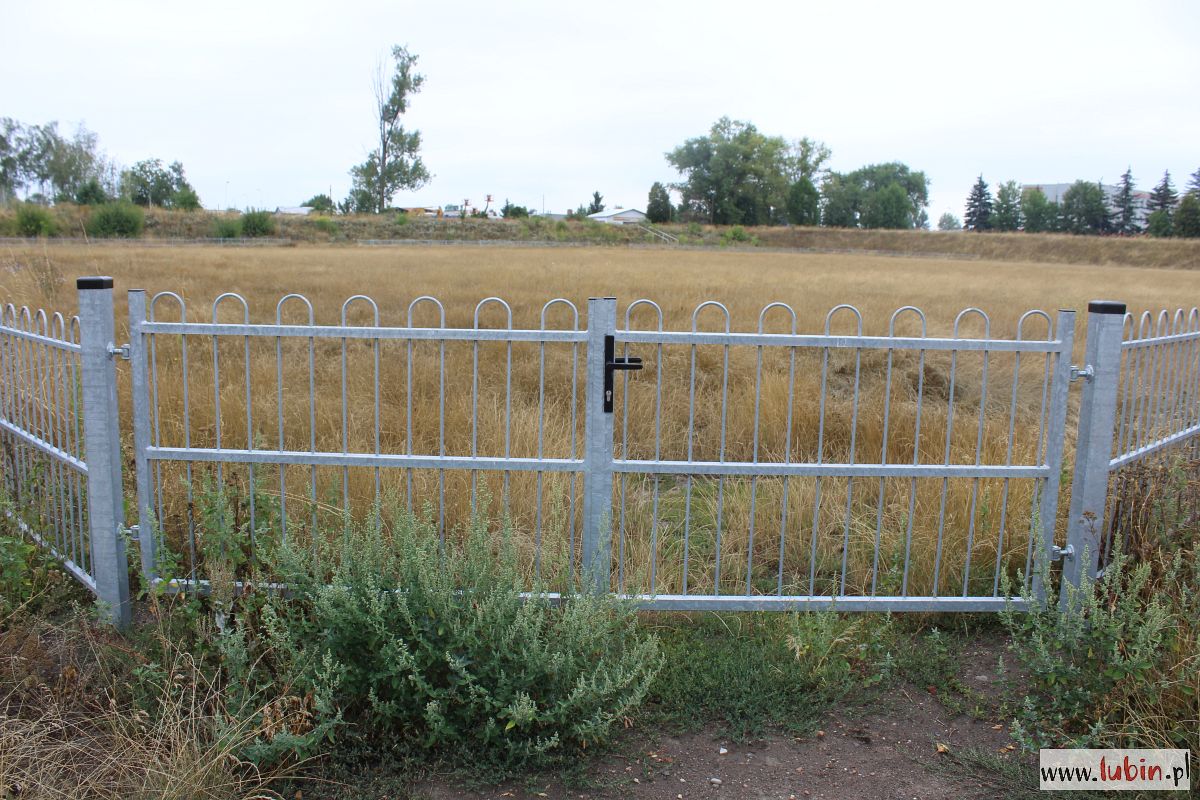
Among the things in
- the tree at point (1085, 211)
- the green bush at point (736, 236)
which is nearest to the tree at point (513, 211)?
the green bush at point (736, 236)

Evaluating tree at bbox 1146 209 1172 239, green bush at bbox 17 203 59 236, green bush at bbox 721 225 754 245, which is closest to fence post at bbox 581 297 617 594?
green bush at bbox 17 203 59 236

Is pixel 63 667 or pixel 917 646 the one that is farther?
pixel 917 646

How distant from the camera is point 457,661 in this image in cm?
346

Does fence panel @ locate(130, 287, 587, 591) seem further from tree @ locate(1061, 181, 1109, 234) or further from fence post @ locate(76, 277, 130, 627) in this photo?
tree @ locate(1061, 181, 1109, 234)

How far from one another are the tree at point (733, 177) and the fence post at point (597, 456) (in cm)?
9218

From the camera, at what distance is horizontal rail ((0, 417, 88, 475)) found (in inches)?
179

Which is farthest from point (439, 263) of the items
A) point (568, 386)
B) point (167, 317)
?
point (568, 386)

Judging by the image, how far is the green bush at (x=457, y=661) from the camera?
3.48 meters

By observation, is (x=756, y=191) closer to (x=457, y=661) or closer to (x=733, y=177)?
(x=733, y=177)

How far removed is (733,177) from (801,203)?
24.1 ft

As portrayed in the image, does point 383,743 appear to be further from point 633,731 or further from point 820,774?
point 820,774

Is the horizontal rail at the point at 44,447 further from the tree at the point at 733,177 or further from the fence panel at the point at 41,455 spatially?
the tree at the point at 733,177

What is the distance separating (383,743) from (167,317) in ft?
33.2

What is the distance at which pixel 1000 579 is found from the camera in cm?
513
